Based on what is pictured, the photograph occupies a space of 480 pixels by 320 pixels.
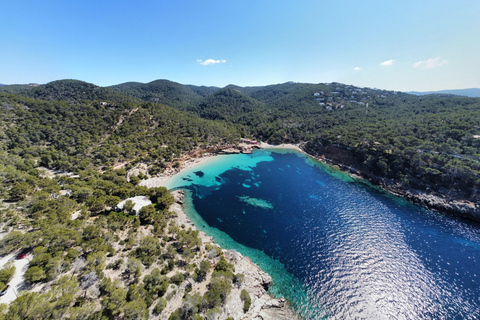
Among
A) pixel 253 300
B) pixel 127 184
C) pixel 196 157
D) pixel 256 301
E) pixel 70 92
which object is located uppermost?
pixel 70 92

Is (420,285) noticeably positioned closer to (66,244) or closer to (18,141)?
(66,244)

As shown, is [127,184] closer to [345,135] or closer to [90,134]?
[90,134]

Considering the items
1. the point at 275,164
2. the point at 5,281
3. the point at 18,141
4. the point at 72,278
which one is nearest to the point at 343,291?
the point at 72,278

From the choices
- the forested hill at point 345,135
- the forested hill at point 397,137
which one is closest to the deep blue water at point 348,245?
the forested hill at point 397,137

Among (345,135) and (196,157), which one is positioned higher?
(345,135)

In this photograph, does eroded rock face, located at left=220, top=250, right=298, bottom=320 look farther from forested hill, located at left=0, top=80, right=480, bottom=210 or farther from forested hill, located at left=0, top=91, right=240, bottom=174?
forested hill, located at left=0, top=80, right=480, bottom=210

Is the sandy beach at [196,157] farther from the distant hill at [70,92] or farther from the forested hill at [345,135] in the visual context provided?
the distant hill at [70,92]

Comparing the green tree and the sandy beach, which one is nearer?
the green tree

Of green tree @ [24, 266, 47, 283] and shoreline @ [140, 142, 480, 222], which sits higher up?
green tree @ [24, 266, 47, 283]

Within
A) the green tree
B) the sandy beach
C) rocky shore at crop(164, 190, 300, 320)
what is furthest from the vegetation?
the sandy beach

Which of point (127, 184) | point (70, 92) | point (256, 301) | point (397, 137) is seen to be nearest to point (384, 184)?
point (397, 137)
